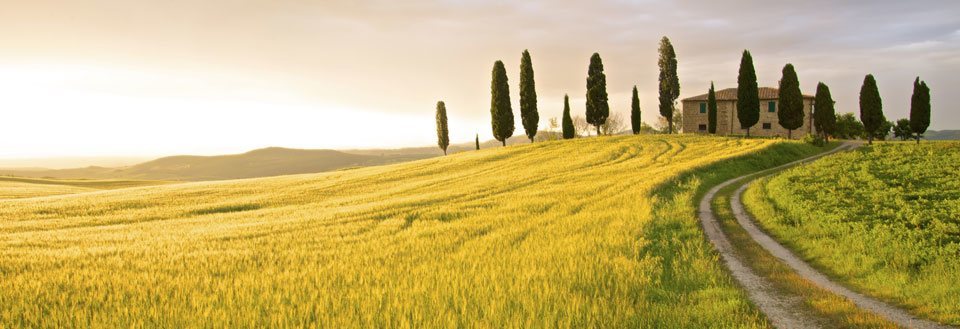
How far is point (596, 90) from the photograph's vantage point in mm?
75938

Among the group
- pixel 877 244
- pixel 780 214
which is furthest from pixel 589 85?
pixel 877 244

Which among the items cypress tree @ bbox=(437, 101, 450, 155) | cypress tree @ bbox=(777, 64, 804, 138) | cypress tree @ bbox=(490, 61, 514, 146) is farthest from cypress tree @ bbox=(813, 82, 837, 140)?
cypress tree @ bbox=(437, 101, 450, 155)

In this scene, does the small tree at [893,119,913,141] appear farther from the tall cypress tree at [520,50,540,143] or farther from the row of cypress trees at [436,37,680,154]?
the tall cypress tree at [520,50,540,143]

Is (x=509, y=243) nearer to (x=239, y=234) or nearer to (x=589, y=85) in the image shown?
(x=239, y=234)

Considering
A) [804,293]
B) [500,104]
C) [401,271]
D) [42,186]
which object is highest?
[500,104]

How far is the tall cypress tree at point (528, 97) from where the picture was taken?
73.9 metres

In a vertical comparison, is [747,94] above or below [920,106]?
above

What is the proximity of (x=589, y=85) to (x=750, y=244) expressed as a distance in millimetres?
65051

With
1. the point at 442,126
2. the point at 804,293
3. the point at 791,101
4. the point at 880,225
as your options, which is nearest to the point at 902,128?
the point at 791,101

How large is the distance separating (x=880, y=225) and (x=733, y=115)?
7382cm

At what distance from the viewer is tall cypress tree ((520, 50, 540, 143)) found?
73875mm

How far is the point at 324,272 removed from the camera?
355 inches

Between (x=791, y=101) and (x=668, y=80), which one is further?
(x=668, y=80)

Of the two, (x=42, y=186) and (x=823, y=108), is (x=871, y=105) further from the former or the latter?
(x=42, y=186)
